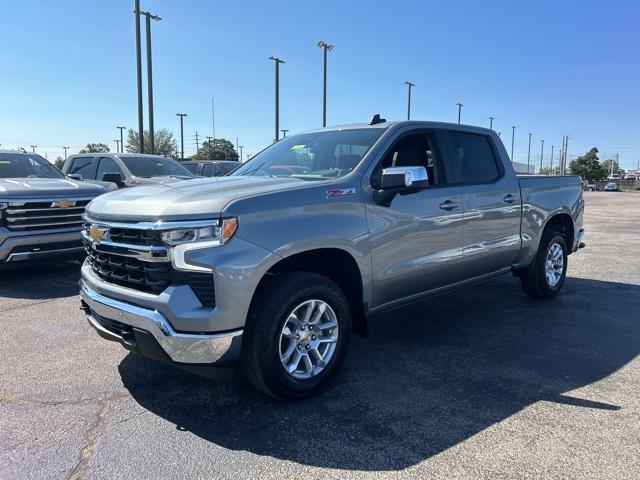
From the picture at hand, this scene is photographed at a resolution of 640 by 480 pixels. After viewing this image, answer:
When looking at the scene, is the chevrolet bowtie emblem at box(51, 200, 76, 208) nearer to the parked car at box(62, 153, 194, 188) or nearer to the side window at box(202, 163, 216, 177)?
the parked car at box(62, 153, 194, 188)

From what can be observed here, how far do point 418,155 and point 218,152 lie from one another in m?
77.5

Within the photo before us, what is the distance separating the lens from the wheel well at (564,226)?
6246 millimetres

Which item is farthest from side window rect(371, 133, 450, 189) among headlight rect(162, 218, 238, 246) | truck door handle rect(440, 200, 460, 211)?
headlight rect(162, 218, 238, 246)

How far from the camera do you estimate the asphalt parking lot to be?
276 centimetres

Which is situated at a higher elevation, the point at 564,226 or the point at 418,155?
the point at 418,155

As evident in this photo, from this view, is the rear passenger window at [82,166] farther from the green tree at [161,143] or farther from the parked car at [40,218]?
the green tree at [161,143]

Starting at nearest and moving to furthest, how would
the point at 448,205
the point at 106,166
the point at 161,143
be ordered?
the point at 448,205 < the point at 106,166 < the point at 161,143

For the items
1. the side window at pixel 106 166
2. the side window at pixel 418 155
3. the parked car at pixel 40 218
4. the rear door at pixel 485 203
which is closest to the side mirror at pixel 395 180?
the side window at pixel 418 155

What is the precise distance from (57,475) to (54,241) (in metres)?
4.70

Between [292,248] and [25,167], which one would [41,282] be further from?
[292,248]

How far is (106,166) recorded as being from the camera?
1091 cm

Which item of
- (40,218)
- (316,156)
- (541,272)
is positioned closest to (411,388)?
(316,156)

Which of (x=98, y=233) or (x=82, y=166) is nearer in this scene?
(x=98, y=233)

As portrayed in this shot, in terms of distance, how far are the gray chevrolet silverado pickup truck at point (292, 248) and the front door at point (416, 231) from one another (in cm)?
1
